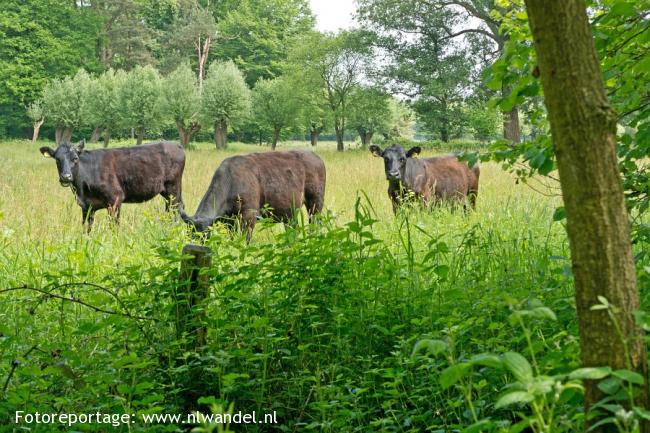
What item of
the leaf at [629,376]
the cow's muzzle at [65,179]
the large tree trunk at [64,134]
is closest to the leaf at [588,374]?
the leaf at [629,376]

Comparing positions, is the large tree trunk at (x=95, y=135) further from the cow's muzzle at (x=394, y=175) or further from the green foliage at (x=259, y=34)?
the cow's muzzle at (x=394, y=175)

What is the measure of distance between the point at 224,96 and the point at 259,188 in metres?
43.9

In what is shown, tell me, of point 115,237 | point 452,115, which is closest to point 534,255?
point 115,237

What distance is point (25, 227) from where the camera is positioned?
28.9ft

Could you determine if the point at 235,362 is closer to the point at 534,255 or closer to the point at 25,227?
the point at 534,255

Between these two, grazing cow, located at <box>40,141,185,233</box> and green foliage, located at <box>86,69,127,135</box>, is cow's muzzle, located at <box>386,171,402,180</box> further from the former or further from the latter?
green foliage, located at <box>86,69,127,135</box>

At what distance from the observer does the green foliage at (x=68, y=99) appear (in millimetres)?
52828

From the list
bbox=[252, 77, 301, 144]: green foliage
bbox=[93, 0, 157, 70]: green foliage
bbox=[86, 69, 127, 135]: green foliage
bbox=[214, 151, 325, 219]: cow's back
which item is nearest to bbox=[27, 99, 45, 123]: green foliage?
bbox=[86, 69, 127, 135]: green foliage

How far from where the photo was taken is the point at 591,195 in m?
1.65

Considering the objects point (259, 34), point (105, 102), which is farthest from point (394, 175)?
point (259, 34)

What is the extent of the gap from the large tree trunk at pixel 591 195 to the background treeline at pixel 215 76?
34.1 meters

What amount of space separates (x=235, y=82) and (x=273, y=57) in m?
21.7

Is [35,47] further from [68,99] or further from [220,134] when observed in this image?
[220,134]

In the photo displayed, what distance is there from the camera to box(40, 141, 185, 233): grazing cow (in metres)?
11.3
